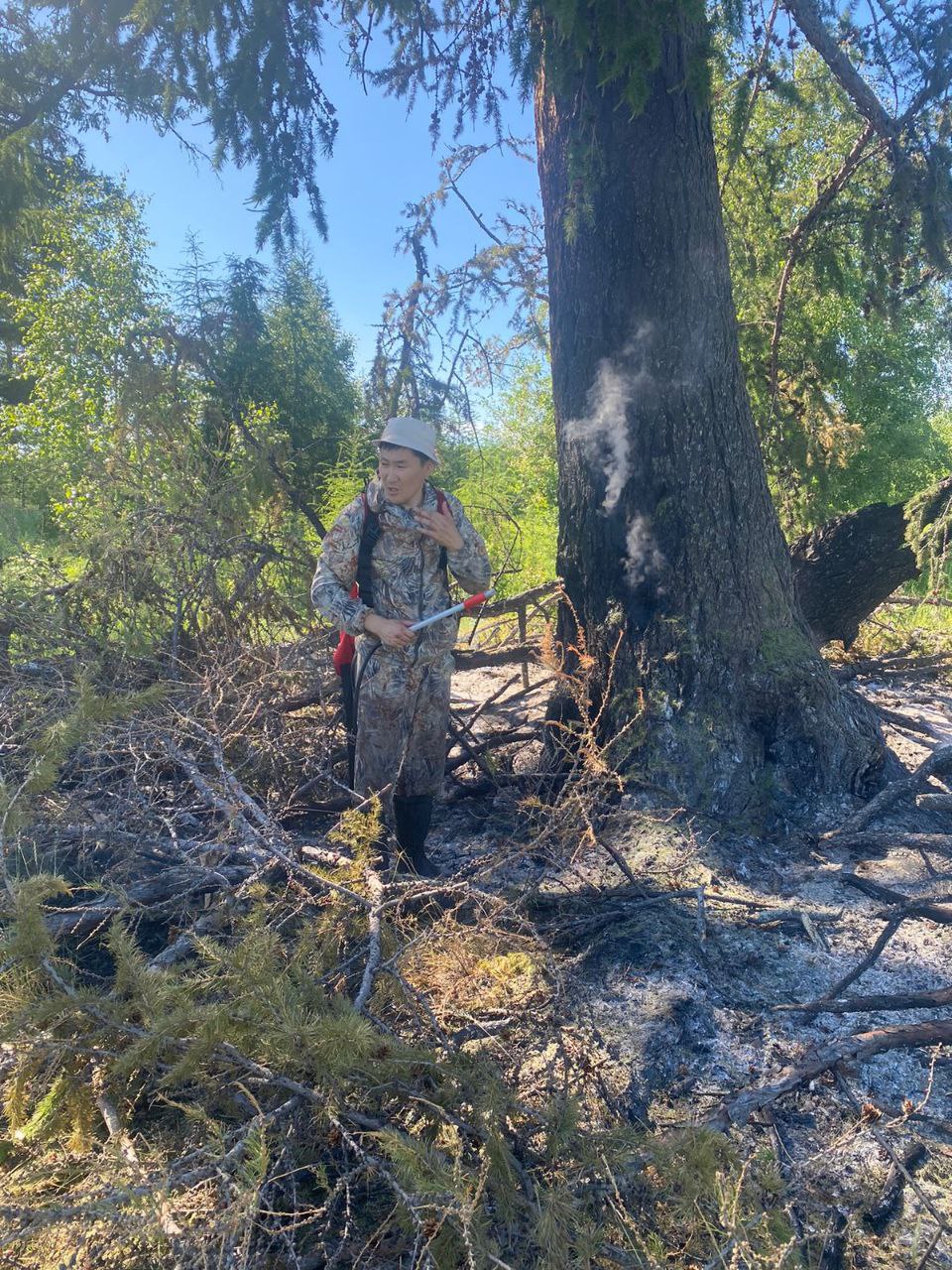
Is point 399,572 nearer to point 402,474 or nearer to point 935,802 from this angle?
point 402,474

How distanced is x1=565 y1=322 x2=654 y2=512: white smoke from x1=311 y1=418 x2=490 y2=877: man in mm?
874

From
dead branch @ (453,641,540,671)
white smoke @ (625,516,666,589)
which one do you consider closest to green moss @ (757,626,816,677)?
white smoke @ (625,516,666,589)

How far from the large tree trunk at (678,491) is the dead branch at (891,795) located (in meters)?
0.20

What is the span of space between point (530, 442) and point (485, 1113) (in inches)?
692

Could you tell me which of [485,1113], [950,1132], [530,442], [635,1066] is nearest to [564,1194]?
[485,1113]

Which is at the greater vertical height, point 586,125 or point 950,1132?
point 586,125

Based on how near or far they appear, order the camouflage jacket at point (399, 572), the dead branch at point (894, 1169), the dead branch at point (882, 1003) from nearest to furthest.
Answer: the dead branch at point (894, 1169)
the dead branch at point (882, 1003)
the camouflage jacket at point (399, 572)

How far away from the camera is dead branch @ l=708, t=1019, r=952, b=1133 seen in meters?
2.01

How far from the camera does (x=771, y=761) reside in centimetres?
379

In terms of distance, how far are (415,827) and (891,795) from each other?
218cm

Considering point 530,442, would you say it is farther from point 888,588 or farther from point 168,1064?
point 168,1064

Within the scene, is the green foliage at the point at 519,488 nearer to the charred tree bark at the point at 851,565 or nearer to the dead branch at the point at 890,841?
the charred tree bark at the point at 851,565

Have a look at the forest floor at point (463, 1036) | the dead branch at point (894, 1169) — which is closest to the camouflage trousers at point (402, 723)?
→ the forest floor at point (463, 1036)

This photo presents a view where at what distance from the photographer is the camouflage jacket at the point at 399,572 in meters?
3.37
